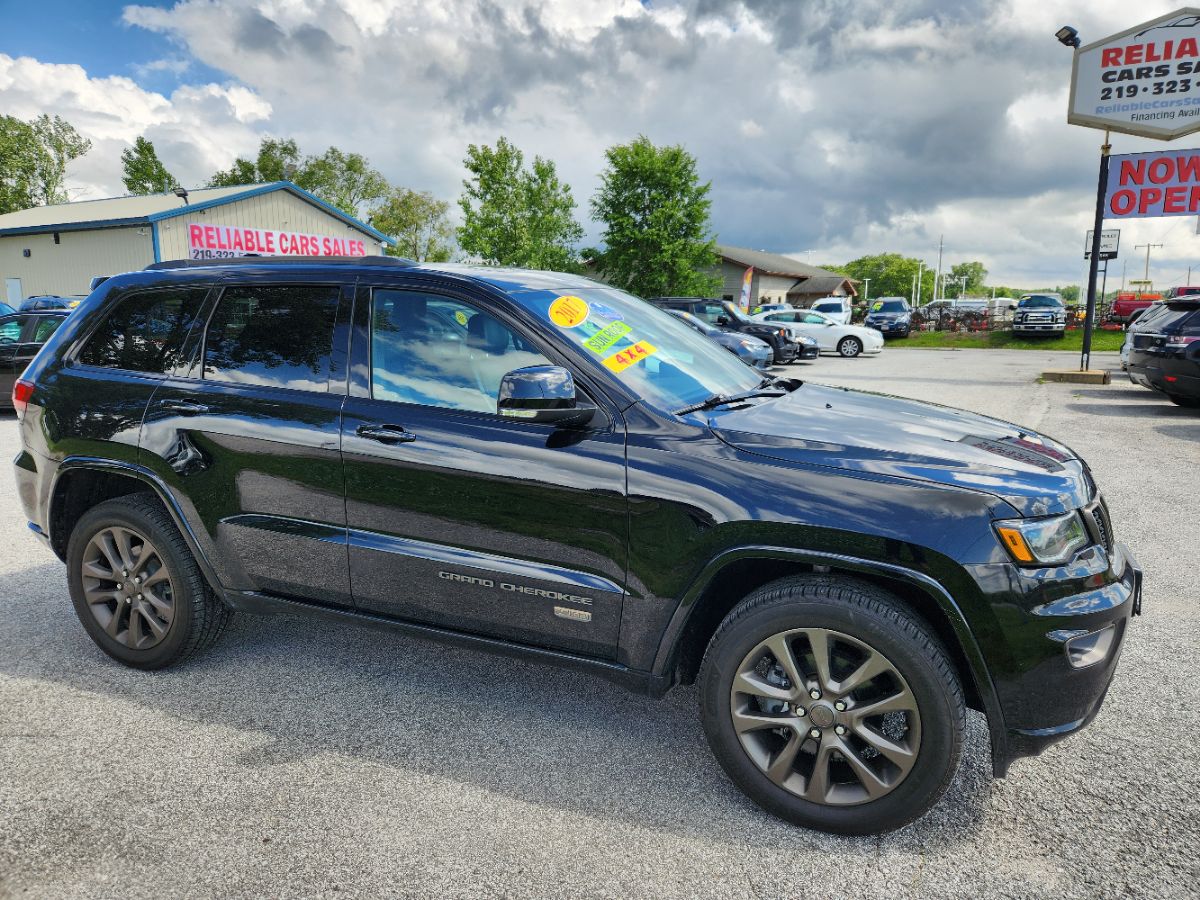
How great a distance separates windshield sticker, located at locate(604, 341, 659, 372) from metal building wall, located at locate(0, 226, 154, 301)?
28.0 meters

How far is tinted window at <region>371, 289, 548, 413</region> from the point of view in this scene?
115 inches

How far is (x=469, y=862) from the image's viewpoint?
7.77ft

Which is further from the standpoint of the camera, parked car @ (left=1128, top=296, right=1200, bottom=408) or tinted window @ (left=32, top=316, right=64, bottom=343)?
tinted window @ (left=32, top=316, right=64, bottom=343)

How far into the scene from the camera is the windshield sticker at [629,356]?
2822mm

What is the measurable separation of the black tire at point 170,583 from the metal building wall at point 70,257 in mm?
26505

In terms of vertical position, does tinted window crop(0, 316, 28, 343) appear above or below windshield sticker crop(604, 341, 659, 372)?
above

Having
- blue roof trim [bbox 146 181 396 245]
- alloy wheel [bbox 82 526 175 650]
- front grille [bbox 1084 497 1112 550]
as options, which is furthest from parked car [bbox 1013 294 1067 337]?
alloy wheel [bbox 82 526 175 650]

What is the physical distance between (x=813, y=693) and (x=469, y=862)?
46.1 inches

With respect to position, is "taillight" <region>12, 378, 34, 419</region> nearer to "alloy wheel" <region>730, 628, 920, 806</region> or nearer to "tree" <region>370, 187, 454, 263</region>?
"alloy wheel" <region>730, 628, 920, 806</region>

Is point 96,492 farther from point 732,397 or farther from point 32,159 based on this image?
point 32,159

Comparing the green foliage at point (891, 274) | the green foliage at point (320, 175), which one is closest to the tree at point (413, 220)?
the green foliage at point (320, 175)

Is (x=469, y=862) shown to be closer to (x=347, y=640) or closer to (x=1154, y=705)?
(x=347, y=640)

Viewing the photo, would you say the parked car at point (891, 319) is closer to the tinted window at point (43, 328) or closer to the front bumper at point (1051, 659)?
the tinted window at point (43, 328)

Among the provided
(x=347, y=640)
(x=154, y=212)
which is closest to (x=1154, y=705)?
(x=347, y=640)
